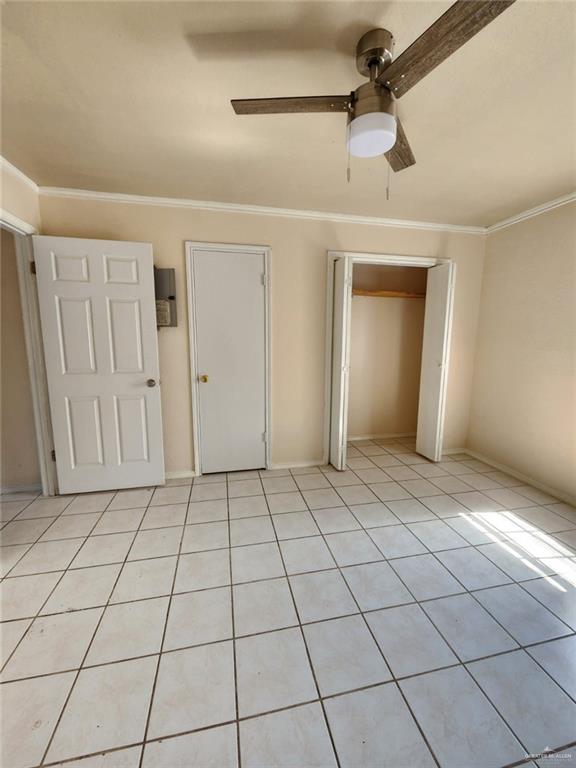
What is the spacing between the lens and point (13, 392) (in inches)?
104

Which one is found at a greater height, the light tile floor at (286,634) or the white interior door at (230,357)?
the white interior door at (230,357)

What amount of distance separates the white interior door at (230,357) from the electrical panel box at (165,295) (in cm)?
19

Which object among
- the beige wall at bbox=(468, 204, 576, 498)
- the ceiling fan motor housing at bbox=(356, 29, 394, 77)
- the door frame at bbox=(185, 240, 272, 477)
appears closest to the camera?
the ceiling fan motor housing at bbox=(356, 29, 394, 77)

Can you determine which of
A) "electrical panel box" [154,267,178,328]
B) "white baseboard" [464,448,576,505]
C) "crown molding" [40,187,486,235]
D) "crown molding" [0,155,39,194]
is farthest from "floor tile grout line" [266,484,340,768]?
"crown molding" [0,155,39,194]

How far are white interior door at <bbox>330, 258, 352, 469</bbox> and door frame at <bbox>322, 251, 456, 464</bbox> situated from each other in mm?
42

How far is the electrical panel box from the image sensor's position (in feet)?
8.95

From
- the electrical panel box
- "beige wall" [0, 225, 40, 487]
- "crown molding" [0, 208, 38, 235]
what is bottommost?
"beige wall" [0, 225, 40, 487]

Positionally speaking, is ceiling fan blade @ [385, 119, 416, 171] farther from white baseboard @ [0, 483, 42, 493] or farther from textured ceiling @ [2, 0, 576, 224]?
white baseboard @ [0, 483, 42, 493]

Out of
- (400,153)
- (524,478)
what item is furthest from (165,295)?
(524,478)

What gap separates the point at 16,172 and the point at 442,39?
270 cm

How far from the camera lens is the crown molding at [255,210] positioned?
2559 millimetres

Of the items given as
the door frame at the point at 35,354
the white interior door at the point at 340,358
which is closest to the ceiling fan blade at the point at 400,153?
the white interior door at the point at 340,358

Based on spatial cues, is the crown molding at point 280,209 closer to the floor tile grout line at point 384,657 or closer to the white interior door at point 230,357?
the white interior door at point 230,357

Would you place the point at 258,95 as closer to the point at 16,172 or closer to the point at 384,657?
the point at 16,172
